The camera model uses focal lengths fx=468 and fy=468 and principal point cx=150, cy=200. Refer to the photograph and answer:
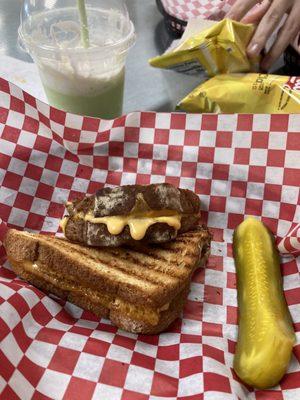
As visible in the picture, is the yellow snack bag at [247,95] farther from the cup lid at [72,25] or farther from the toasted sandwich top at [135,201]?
the toasted sandwich top at [135,201]

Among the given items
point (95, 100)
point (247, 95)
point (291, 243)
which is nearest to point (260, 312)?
point (291, 243)

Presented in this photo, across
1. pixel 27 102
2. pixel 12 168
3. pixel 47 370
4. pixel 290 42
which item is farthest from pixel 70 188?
pixel 290 42

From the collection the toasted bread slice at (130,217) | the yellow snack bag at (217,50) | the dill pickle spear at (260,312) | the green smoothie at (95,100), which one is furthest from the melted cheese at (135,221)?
the yellow snack bag at (217,50)

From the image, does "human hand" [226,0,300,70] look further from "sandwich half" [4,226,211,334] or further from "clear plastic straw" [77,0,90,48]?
"sandwich half" [4,226,211,334]

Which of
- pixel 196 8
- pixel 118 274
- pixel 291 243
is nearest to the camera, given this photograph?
pixel 118 274

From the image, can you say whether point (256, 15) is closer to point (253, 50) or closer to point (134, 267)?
point (253, 50)

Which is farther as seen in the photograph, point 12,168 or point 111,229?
point 12,168

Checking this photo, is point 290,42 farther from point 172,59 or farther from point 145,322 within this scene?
point 145,322
